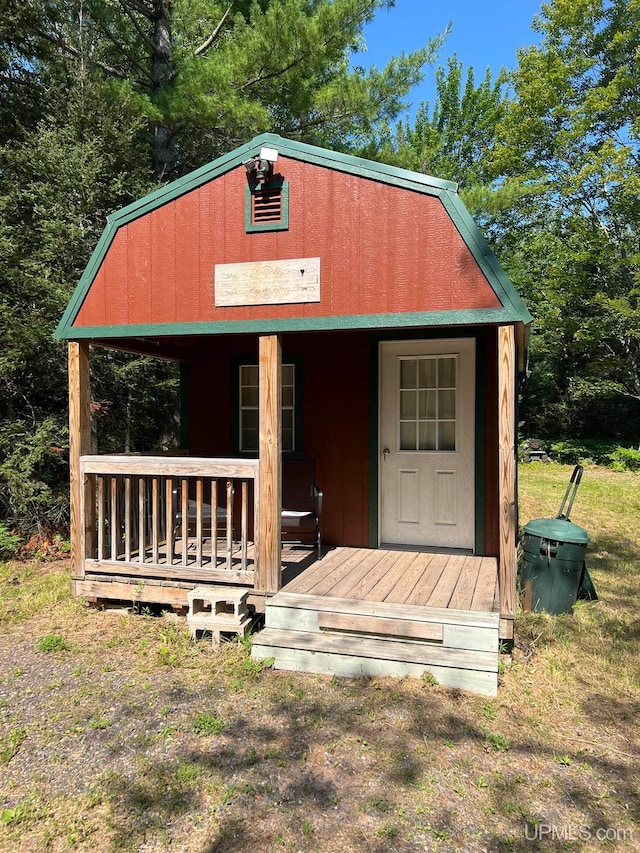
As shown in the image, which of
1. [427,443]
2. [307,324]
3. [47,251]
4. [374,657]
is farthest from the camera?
[47,251]

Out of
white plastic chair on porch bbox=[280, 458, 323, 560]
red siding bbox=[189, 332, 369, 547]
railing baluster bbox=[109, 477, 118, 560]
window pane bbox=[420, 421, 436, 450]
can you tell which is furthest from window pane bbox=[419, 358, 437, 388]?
railing baluster bbox=[109, 477, 118, 560]

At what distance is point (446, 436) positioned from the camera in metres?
5.58

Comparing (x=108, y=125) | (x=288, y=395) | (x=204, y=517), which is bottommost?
(x=204, y=517)

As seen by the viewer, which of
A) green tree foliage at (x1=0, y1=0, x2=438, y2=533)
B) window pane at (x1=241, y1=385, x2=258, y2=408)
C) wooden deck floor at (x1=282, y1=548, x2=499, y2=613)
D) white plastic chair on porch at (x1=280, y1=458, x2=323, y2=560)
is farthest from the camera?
green tree foliage at (x1=0, y1=0, x2=438, y2=533)

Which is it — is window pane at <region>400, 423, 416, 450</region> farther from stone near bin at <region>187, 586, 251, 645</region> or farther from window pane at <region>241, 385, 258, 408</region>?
stone near bin at <region>187, 586, 251, 645</region>

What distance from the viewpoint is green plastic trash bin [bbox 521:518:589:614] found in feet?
14.7

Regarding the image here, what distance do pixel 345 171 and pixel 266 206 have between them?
26.1 inches

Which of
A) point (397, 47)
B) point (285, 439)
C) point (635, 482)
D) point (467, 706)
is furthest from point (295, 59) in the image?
point (635, 482)

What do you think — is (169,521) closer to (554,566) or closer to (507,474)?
(507,474)

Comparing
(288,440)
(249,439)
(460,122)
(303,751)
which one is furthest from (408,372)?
(460,122)

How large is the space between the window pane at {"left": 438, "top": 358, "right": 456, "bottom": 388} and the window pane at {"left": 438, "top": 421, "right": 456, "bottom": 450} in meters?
0.38

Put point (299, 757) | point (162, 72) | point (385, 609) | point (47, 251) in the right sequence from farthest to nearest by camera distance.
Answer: point (162, 72) < point (47, 251) < point (385, 609) < point (299, 757)

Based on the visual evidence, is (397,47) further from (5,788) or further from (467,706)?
(5,788)

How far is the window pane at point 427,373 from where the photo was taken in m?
5.63
